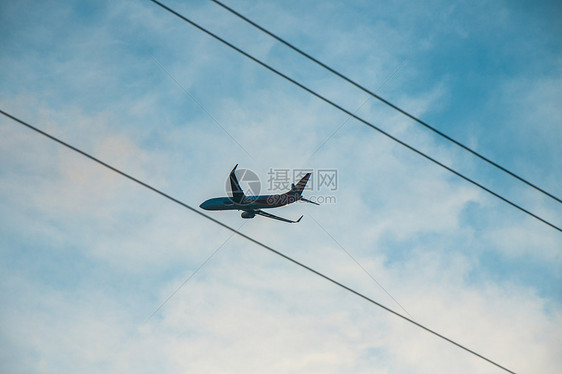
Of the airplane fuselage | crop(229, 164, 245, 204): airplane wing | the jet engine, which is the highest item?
crop(229, 164, 245, 204): airplane wing

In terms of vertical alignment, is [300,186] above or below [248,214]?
above

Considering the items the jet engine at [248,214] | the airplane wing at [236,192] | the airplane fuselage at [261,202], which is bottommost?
the jet engine at [248,214]

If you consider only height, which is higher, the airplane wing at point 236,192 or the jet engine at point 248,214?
the airplane wing at point 236,192

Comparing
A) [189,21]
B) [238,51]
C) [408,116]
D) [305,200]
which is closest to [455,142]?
[408,116]

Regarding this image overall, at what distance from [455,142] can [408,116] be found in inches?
74.5

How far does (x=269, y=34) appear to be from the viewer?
1650 centimetres

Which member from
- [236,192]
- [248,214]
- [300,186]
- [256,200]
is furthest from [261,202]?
[300,186]

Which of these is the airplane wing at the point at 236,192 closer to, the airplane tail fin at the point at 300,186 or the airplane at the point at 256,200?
the airplane at the point at 256,200

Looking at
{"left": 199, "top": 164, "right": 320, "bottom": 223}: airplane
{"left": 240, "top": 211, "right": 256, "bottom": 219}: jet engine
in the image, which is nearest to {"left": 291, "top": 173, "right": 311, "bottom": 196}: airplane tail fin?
{"left": 199, "top": 164, "right": 320, "bottom": 223}: airplane

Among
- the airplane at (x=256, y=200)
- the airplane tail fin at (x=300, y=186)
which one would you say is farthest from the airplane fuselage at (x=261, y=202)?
the airplane tail fin at (x=300, y=186)

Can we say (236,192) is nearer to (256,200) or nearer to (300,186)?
(256,200)

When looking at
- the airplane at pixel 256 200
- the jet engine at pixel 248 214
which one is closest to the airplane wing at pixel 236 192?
the airplane at pixel 256 200

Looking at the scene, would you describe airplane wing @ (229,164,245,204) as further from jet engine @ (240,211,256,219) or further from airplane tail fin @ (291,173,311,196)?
airplane tail fin @ (291,173,311,196)

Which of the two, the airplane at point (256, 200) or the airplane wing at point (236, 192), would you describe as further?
the airplane wing at point (236, 192)
